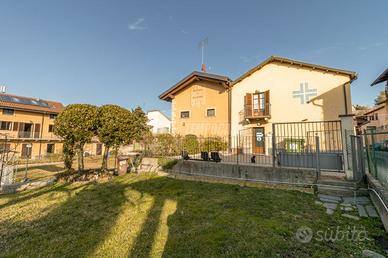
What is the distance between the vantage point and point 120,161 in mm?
10211

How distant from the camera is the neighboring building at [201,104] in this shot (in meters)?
17.6

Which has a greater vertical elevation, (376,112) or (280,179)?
(376,112)

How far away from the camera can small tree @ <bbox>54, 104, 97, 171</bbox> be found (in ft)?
27.0

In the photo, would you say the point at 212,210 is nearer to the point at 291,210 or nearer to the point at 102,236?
the point at 291,210

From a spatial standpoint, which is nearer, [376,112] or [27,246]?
[27,246]

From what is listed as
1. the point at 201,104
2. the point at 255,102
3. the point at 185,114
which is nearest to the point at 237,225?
the point at 255,102

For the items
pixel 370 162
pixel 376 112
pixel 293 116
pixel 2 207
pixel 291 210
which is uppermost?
pixel 376 112

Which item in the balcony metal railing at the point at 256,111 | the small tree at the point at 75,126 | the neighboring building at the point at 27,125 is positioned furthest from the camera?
the neighboring building at the point at 27,125

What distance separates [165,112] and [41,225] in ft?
122

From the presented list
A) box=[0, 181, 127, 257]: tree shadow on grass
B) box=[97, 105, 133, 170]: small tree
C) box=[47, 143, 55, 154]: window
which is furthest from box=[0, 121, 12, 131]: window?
box=[0, 181, 127, 257]: tree shadow on grass

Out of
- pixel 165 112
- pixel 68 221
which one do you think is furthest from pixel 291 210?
pixel 165 112

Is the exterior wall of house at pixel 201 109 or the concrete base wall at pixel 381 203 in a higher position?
the exterior wall of house at pixel 201 109

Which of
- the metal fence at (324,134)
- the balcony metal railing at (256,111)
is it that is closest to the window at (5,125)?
the balcony metal railing at (256,111)

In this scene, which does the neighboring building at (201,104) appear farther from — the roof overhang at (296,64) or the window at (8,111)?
the window at (8,111)
